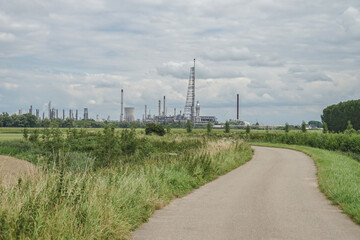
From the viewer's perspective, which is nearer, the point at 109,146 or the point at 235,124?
the point at 109,146

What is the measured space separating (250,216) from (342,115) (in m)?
98.2

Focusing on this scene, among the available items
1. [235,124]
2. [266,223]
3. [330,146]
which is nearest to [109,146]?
[266,223]

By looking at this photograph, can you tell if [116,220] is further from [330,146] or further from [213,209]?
[330,146]

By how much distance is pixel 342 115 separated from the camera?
9944cm

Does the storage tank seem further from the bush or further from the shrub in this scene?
the shrub

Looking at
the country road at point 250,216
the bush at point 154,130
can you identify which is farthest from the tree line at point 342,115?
the country road at point 250,216

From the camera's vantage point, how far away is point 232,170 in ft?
69.8

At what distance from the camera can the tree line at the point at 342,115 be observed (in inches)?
3684

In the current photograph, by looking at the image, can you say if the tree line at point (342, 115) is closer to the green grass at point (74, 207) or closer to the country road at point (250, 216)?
the country road at point (250, 216)

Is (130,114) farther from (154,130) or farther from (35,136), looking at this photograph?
(35,136)

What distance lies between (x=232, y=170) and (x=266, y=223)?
12.3m

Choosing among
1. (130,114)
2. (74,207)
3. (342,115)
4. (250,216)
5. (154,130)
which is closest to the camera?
(74,207)

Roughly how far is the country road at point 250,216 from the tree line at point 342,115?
84026 millimetres

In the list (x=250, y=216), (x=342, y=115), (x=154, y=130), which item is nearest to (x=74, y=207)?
(x=250, y=216)
